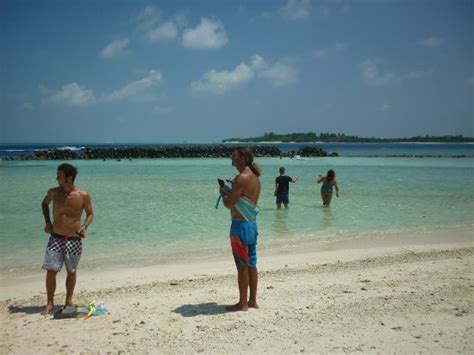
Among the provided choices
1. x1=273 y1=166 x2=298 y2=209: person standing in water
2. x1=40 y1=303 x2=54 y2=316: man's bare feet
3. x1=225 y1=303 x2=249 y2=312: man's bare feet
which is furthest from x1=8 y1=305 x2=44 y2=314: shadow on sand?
x1=273 y1=166 x2=298 y2=209: person standing in water

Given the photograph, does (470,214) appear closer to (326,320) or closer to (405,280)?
(405,280)

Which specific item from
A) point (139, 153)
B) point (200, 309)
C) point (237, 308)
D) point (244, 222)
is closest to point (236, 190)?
point (244, 222)

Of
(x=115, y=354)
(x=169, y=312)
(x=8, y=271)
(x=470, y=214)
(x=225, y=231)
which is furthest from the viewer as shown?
(x=470, y=214)

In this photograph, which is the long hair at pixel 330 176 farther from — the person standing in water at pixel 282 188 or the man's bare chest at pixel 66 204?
the man's bare chest at pixel 66 204

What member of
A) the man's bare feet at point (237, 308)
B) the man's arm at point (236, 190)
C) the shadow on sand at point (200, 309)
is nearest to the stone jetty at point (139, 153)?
the shadow on sand at point (200, 309)

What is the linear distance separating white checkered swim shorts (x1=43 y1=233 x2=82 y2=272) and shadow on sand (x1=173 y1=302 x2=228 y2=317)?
4.55 ft

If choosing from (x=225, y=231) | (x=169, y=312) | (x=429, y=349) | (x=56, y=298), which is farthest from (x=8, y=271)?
(x=429, y=349)

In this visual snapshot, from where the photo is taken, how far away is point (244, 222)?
5.11 meters

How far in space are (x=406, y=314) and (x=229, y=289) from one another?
2.40 m

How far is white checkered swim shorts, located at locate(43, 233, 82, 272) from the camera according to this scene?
5.19 meters

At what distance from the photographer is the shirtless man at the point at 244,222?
506 centimetres

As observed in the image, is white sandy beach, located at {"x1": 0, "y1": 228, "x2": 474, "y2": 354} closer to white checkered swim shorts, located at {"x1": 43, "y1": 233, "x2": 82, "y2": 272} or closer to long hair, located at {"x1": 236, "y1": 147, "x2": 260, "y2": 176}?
white checkered swim shorts, located at {"x1": 43, "y1": 233, "x2": 82, "y2": 272}

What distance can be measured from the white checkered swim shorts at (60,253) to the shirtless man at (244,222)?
6.21 ft

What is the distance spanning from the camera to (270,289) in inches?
247
